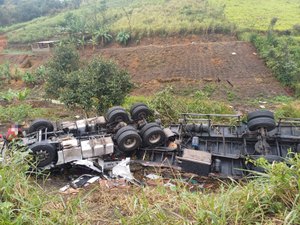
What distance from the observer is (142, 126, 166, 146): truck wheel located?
347 inches

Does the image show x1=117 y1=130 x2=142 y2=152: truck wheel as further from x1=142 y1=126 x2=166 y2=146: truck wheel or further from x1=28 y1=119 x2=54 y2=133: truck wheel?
x1=28 y1=119 x2=54 y2=133: truck wheel

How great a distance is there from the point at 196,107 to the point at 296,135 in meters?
5.94

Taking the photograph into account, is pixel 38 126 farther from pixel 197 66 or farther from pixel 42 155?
pixel 197 66

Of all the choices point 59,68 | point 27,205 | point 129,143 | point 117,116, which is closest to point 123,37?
point 59,68

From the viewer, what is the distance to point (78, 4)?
55.2 meters

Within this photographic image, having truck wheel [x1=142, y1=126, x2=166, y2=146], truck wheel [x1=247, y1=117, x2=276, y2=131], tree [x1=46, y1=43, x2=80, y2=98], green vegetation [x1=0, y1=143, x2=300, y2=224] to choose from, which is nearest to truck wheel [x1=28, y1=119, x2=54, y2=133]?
truck wheel [x1=142, y1=126, x2=166, y2=146]

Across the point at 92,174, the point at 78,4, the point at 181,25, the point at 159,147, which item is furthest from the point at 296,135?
the point at 78,4

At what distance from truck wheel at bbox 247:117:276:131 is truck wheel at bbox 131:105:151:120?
140 inches

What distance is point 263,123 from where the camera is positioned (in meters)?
7.90

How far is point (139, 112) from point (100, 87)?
9.65ft

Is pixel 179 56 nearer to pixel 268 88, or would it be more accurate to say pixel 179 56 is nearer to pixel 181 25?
A: pixel 181 25

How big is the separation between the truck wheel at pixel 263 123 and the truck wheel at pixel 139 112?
11.7ft

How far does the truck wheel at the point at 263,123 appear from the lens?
791 cm

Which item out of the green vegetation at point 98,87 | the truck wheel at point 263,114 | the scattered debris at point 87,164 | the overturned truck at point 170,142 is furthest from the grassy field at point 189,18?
the scattered debris at point 87,164
